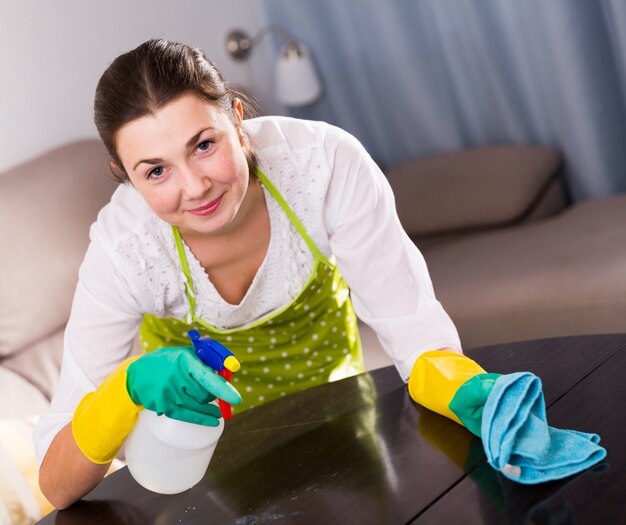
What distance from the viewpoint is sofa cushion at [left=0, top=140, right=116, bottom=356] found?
2195 mm

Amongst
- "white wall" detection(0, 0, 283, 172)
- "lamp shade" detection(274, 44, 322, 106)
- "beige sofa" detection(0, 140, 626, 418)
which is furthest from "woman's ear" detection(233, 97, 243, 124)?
"lamp shade" detection(274, 44, 322, 106)

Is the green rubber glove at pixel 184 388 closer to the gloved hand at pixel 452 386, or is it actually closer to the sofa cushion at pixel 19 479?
the gloved hand at pixel 452 386

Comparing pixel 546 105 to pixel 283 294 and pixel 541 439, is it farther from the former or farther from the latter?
pixel 541 439

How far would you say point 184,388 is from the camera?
1104 millimetres

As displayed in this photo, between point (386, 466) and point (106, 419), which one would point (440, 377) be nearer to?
point (386, 466)

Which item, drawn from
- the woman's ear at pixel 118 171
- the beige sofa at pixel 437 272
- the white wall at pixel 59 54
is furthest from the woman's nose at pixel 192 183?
the white wall at pixel 59 54

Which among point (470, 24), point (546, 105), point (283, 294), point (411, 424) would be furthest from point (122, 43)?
point (411, 424)

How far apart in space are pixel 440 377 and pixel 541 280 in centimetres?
105

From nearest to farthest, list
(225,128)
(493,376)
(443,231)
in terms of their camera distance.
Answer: (493,376), (225,128), (443,231)

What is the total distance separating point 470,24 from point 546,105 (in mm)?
348

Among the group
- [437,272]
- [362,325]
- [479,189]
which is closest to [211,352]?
[362,325]

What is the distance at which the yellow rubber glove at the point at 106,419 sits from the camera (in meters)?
1.17

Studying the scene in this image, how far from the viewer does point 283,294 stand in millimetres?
1702

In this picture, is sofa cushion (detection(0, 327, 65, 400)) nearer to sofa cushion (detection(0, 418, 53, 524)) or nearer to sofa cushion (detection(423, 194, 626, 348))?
sofa cushion (detection(0, 418, 53, 524))
